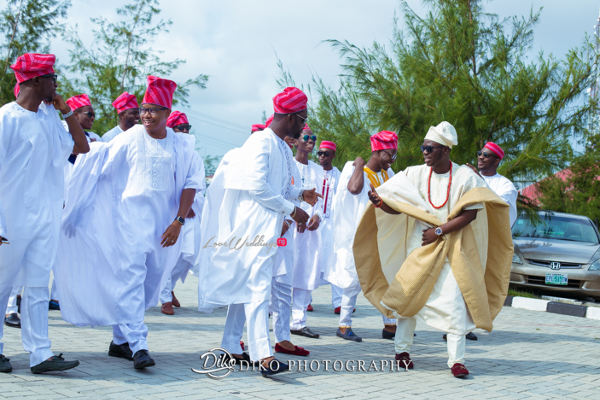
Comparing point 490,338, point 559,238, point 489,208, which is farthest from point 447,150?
point 559,238

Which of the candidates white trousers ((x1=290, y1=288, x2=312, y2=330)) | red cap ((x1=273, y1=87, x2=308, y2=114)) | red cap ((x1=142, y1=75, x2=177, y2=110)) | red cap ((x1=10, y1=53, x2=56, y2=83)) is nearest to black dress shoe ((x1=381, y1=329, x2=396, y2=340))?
white trousers ((x1=290, y1=288, x2=312, y2=330))

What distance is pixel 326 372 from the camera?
5.02 metres

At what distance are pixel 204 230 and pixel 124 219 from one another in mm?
644

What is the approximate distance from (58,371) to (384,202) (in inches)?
117

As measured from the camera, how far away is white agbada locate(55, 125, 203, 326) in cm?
Result: 498

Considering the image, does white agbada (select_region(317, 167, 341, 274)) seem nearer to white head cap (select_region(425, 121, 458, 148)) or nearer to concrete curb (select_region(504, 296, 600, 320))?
white head cap (select_region(425, 121, 458, 148))

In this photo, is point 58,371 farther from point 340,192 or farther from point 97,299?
point 340,192

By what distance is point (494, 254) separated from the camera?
5.83 meters

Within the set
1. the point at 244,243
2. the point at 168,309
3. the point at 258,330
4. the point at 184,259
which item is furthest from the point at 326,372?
the point at 184,259

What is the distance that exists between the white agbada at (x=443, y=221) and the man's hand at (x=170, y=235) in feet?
6.19

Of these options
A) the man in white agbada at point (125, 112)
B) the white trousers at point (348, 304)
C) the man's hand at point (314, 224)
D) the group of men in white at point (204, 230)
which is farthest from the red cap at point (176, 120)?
the white trousers at point (348, 304)

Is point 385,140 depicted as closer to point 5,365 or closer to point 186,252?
point 186,252

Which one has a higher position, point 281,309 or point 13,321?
point 281,309

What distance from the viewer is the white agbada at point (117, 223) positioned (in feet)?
16.3
